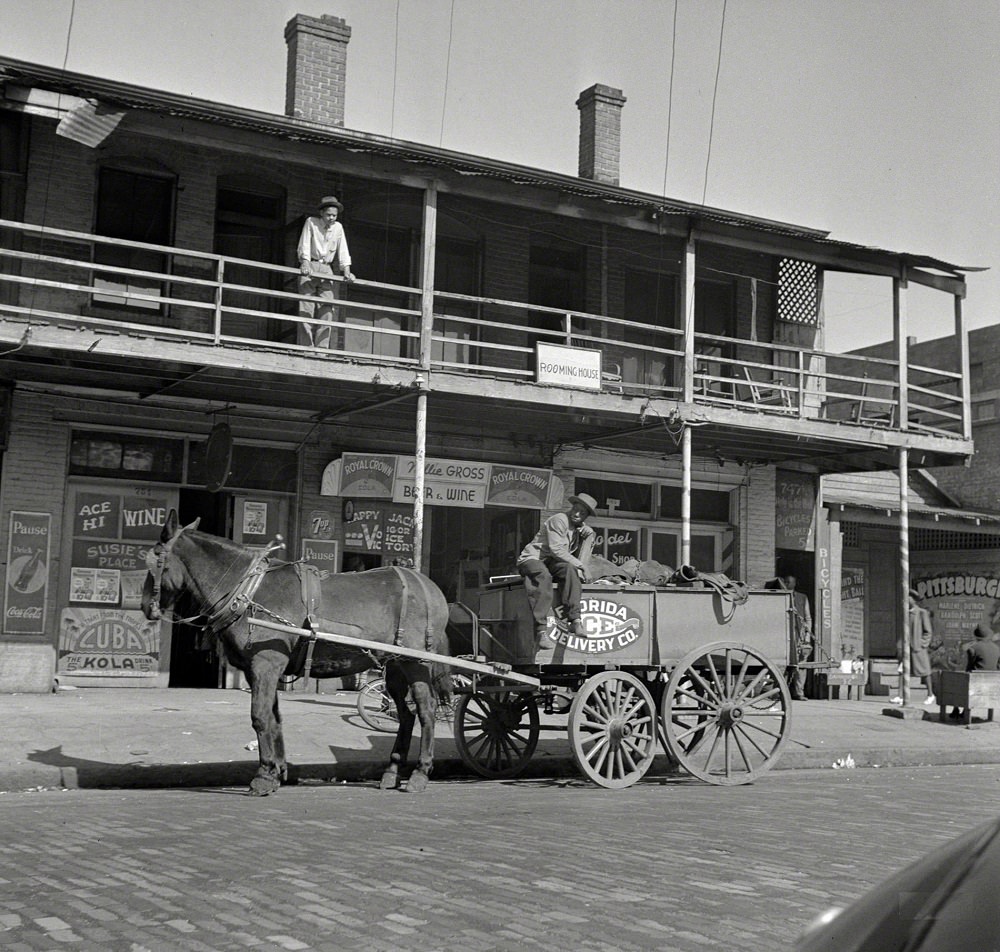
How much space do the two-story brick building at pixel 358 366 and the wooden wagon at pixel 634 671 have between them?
428 centimetres

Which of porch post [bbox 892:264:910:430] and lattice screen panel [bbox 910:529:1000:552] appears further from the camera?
lattice screen panel [bbox 910:529:1000:552]

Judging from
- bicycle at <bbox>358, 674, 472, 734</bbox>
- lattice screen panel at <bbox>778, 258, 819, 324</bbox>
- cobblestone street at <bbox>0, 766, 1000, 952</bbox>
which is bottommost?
cobblestone street at <bbox>0, 766, 1000, 952</bbox>

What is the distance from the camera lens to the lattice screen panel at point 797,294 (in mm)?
21500

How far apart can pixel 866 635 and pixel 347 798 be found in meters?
17.7

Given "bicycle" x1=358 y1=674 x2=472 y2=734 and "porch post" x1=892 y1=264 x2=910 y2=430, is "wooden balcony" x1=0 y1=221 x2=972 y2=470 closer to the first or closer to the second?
"porch post" x1=892 y1=264 x2=910 y2=430

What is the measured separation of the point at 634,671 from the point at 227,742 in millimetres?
3746

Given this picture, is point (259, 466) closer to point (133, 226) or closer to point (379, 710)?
point (133, 226)

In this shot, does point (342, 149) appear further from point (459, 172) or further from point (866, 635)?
point (866, 635)

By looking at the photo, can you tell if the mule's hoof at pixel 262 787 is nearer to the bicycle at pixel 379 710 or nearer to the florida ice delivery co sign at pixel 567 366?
the bicycle at pixel 379 710

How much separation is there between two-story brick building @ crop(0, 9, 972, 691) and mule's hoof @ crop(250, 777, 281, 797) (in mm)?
5960

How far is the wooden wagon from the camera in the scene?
10031 mm

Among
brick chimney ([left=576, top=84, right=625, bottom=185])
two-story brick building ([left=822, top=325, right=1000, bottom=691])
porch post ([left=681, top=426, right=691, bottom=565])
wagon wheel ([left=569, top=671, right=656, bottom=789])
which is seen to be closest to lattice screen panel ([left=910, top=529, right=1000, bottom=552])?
two-story brick building ([left=822, top=325, right=1000, bottom=691])

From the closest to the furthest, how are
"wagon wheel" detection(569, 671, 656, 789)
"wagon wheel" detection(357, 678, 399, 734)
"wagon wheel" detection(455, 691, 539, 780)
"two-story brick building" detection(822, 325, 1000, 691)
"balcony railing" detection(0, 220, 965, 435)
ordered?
1. "wagon wheel" detection(569, 671, 656, 789)
2. "wagon wheel" detection(455, 691, 539, 780)
3. "wagon wheel" detection(357, 678, 399, 734)
4. "balcony railing" detection(0, 220, 965, 435)
5. "two-story brick building" detection(822, 325, 1000, 691)

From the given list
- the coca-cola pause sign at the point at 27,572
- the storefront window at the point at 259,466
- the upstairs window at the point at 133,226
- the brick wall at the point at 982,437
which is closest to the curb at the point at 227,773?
the coca-cola pause sign at the point at 27,572
